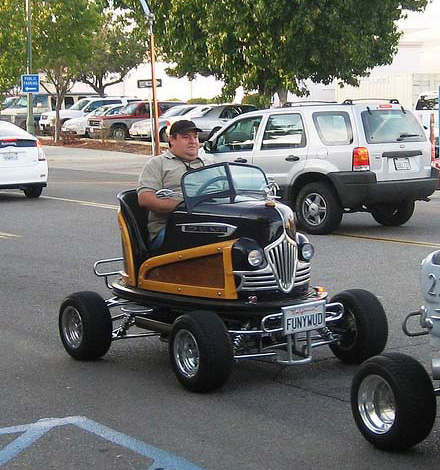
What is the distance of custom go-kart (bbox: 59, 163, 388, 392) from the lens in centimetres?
672

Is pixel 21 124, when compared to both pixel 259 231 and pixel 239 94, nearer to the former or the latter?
pixel 239 94

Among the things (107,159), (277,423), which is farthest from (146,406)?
(107,159)

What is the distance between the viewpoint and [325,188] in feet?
48.6

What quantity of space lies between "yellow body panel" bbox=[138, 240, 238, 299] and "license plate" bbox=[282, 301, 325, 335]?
466 millimetres

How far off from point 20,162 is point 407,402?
15.6 metres

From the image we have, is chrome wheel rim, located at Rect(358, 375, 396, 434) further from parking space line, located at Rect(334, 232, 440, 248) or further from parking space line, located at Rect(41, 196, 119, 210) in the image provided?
parking space line, located at Rect(41, 196, 119, 210)

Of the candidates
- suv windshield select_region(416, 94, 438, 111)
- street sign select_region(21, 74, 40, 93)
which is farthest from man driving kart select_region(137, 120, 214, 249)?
street sign select_region(21, 74, 40, 93)

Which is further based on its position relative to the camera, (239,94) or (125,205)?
(239,94)

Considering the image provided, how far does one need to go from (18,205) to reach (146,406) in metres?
13.2

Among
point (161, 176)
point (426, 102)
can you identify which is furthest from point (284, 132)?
point (426, 102)

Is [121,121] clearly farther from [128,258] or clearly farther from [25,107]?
[128,258]

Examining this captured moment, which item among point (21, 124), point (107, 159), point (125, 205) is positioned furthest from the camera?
point (21, 124)

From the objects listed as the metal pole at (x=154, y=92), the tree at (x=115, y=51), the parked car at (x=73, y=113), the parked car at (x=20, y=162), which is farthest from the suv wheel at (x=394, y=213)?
the tree at (x=115, y=51)

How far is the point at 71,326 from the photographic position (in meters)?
7.88
